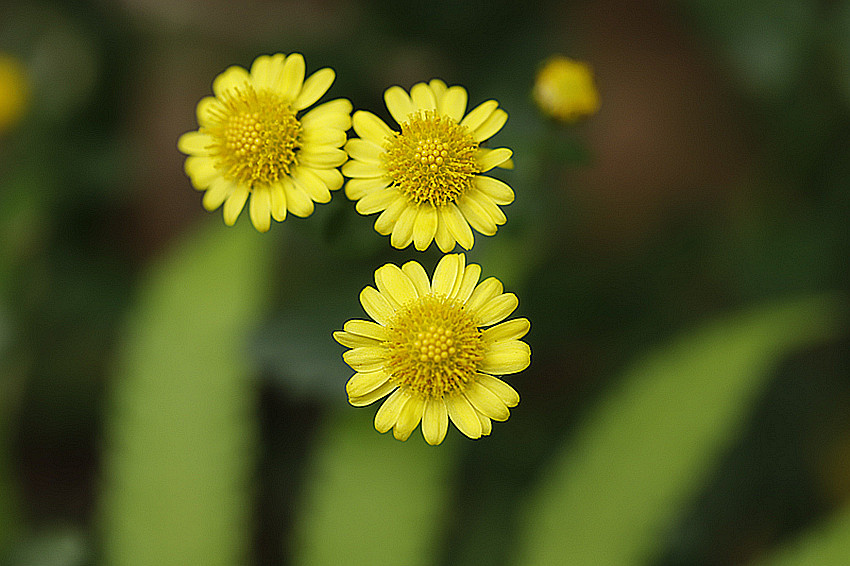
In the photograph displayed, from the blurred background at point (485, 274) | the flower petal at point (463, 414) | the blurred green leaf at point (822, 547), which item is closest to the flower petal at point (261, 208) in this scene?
the blurred background at point (485, 274)

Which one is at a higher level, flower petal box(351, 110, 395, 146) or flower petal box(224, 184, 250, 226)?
flower petal box(351, 110, 395, 146)

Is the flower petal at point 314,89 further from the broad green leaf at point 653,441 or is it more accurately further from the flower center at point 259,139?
the broad green leaf at point 653,441

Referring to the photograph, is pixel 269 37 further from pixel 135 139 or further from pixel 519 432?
pixel 519 432

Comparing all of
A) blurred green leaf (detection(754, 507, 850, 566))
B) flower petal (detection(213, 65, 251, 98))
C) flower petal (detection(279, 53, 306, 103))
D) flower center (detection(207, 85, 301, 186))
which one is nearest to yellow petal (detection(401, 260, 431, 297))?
flower center (detection(207, 85, 301, 186))

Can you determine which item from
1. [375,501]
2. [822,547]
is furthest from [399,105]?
[822,547]

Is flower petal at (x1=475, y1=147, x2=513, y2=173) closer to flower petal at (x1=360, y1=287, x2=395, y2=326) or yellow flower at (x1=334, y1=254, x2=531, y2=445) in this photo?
yellow flower at (x1=334, y1=254, x2=531, y2=445)

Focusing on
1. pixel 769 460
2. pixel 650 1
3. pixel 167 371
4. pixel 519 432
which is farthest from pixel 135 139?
pixel 769 460
